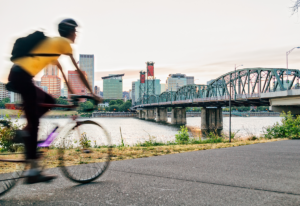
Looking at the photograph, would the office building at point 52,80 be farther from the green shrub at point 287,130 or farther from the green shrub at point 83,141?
the green shrub at point 287,130

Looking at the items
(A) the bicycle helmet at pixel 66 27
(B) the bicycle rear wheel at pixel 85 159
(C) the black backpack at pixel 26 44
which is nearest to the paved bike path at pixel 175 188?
(B) the bicycle rear wheel at pixel 85 159

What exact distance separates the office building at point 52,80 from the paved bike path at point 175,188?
4.70 feet

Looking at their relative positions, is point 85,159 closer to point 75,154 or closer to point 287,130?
point 75,154

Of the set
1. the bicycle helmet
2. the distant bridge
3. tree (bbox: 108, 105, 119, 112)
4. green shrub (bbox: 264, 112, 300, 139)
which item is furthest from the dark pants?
tree (bbox: 108, 105, 119, 112)

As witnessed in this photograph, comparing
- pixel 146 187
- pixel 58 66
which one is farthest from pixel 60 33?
pixel 146 187

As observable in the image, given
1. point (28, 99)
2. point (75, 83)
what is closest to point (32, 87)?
point (28, 99)

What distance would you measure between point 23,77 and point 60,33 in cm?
79

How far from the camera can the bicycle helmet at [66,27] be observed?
351cm

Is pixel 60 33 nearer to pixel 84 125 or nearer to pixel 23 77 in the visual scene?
pixel 23 77

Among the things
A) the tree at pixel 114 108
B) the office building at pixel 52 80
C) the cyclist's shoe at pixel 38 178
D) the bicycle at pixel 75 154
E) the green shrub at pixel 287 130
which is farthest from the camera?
the tree at pixel 114 108

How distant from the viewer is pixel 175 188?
3.75 metres

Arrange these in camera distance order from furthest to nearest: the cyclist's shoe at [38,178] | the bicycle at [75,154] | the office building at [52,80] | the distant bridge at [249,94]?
the distant bridge at [249,94]
the office building at [52,80]
the bicycle at [75,154]
the cyclist's shoe at [38,178]

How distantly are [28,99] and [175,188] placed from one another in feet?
7.63

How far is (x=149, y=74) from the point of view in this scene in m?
177
